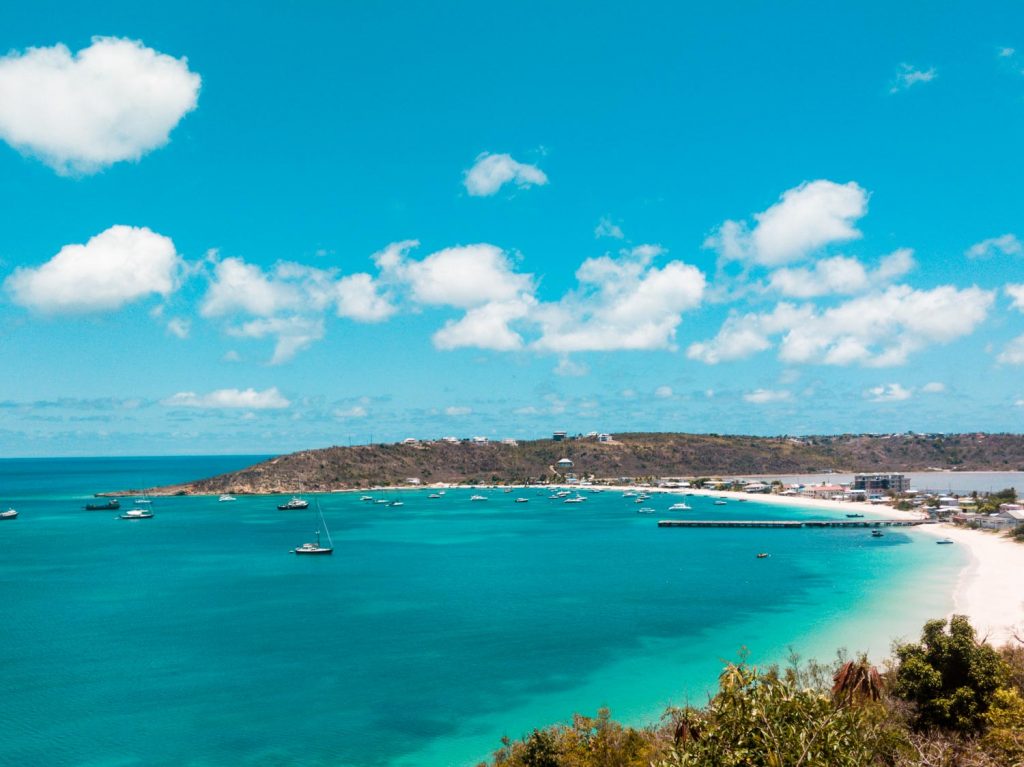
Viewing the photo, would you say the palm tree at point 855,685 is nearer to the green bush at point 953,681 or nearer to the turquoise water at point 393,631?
the green bush at point 953,681

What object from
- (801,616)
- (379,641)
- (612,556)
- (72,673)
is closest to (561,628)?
(379,641)

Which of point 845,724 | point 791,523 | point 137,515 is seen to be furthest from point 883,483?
point 845,724

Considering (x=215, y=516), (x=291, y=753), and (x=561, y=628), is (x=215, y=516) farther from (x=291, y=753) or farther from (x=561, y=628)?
(x=291, y=753)

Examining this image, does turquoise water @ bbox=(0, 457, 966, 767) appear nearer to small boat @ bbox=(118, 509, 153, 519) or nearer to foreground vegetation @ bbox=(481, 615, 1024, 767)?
foreground vegetation @ bbox=(481, 615, 1024, 767)

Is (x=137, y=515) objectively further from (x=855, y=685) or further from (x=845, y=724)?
(x=845, y=724)

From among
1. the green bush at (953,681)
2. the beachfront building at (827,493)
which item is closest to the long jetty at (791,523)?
the beachfront building at (827,493)

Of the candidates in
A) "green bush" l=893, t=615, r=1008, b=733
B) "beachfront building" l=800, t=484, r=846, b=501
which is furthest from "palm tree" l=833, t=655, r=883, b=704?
"beachfront building" l=800, t=484, r=846, b=501

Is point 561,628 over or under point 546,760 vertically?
under
